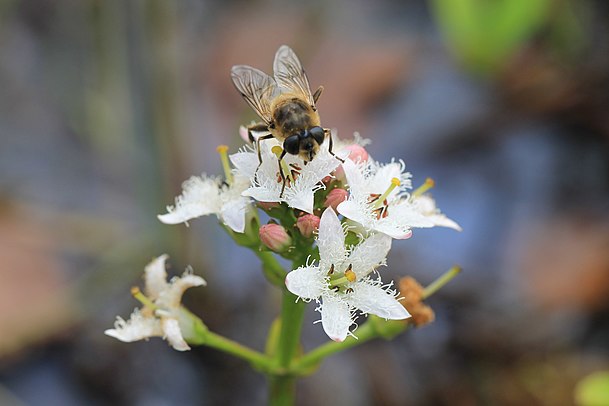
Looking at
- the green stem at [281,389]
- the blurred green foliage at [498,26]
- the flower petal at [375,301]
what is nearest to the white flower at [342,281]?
the flower petal at [375,301]

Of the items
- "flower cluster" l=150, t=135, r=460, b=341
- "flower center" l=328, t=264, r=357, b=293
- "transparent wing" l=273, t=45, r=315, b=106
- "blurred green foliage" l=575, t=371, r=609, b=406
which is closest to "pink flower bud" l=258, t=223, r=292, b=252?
"flower cluster" l=150, t=135, r=460, b=341

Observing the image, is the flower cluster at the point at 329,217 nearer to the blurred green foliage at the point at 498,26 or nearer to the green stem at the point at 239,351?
the green stem at the point at 239,351

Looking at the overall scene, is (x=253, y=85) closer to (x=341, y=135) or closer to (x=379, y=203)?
(x=379, y=203)

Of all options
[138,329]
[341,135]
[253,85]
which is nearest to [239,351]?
[138,329]

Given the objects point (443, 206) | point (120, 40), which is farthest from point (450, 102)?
point (120, 40)

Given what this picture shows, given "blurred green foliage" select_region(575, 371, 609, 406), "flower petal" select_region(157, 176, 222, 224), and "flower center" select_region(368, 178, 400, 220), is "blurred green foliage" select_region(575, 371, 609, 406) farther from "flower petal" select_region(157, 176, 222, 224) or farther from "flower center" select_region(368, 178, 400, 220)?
"flower petal" select_region(157, 176, 222, 224)
